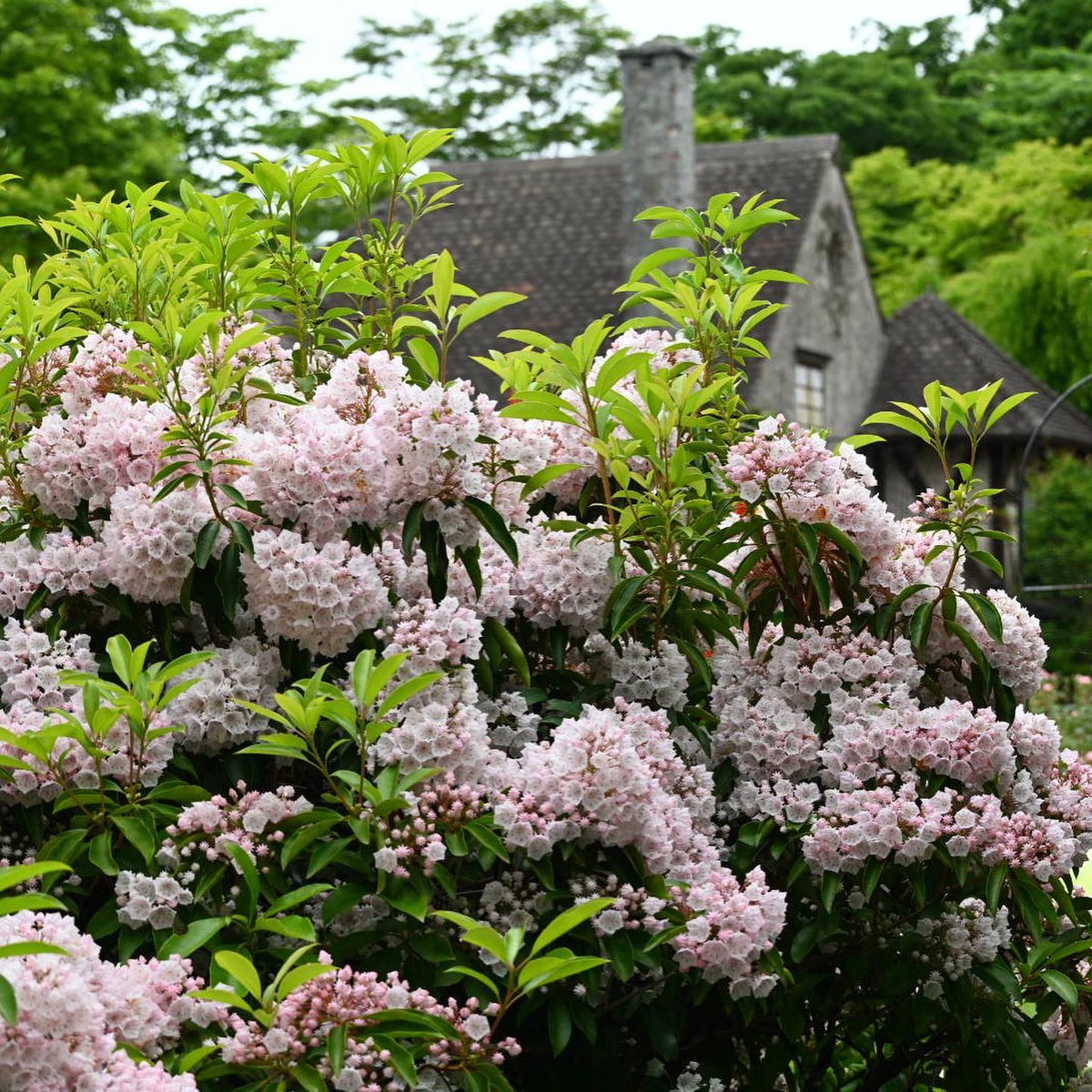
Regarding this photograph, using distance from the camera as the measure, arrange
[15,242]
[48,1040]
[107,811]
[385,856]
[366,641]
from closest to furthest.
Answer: [48,1040] → [385,856] → [107,811] → [366,641] → [15,242]

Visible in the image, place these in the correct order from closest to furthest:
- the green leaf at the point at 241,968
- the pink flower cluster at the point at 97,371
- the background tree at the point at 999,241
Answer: the green leaf at the point at 241,968
the pink flower cluster at the point at 97,371
the background tree at the point at 999,241

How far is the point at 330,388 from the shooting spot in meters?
3.29

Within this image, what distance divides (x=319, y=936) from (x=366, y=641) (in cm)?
52

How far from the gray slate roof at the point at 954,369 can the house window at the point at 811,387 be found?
40.2 inches

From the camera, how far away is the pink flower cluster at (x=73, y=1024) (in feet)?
6.84

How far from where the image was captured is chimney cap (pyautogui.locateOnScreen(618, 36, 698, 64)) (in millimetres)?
17891

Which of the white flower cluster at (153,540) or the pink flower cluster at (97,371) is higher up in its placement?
the pink flower cluster at (97,371)

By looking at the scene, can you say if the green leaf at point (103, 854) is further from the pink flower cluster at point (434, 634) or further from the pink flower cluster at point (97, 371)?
the pink flower cluster at point (97, 371)

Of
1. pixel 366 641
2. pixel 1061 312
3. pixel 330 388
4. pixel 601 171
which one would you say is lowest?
pixel 1061 312

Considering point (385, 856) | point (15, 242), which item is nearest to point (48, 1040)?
point (385, 856)

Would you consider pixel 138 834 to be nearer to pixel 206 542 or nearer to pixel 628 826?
pixel 206 542

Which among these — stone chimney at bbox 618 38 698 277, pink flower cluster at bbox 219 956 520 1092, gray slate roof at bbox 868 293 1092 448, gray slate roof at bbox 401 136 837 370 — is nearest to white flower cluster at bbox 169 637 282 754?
pink flower cluster at bbox 219 956 520 1092

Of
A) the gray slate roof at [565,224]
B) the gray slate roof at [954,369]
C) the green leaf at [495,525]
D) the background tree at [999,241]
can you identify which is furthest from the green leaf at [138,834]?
the gray slate roof at [954,369]

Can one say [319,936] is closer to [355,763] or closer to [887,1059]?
[355,763]
